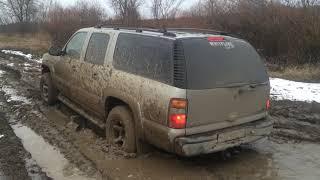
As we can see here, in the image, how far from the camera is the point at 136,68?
19.6 ft

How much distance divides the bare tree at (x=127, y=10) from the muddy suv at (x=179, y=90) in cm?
1727

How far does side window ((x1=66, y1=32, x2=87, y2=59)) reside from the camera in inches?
308

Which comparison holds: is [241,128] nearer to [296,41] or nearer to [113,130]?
[113,130]

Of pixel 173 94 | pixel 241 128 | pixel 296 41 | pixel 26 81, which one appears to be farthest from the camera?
pixel 296 41

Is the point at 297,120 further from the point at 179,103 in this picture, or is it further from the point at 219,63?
the point at 179,103

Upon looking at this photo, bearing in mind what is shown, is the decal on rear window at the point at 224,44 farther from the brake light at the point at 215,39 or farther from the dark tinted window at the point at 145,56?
the dark tinted window at the point at 145,56

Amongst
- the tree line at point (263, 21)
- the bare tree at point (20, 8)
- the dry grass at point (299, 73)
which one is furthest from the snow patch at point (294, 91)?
the bare tree at point (20, 8)

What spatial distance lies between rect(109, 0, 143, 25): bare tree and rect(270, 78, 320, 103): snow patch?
41.6 ft

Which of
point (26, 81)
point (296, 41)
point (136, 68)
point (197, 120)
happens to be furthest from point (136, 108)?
point (296, 41)

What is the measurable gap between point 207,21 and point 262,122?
47.3 ft

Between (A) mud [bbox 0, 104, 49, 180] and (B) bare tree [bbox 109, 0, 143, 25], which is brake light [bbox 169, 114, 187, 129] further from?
(B) bare tree [bbox 109, 0, 143, 25]

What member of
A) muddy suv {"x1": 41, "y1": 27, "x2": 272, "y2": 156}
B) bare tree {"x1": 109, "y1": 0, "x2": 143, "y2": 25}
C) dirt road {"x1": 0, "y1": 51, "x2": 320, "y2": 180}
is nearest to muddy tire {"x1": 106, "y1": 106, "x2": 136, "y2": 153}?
muddy suv {"x1": 41, "y1": 27, "x2": 272, "y2": 156}

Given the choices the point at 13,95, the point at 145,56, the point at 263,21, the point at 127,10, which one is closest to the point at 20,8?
the point at 127,10

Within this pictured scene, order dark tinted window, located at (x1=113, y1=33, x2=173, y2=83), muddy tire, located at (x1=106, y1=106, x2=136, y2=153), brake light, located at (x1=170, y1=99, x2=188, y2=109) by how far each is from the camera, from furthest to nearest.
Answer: muddy tire, located at (x1=106, y1=106, x2=136, y2=153)
dark tinted window, located at (x1=113, y1=33, x2=173, y2=83)
brake light, located at (x1=170, y1=99, x2=188, y2=109)
